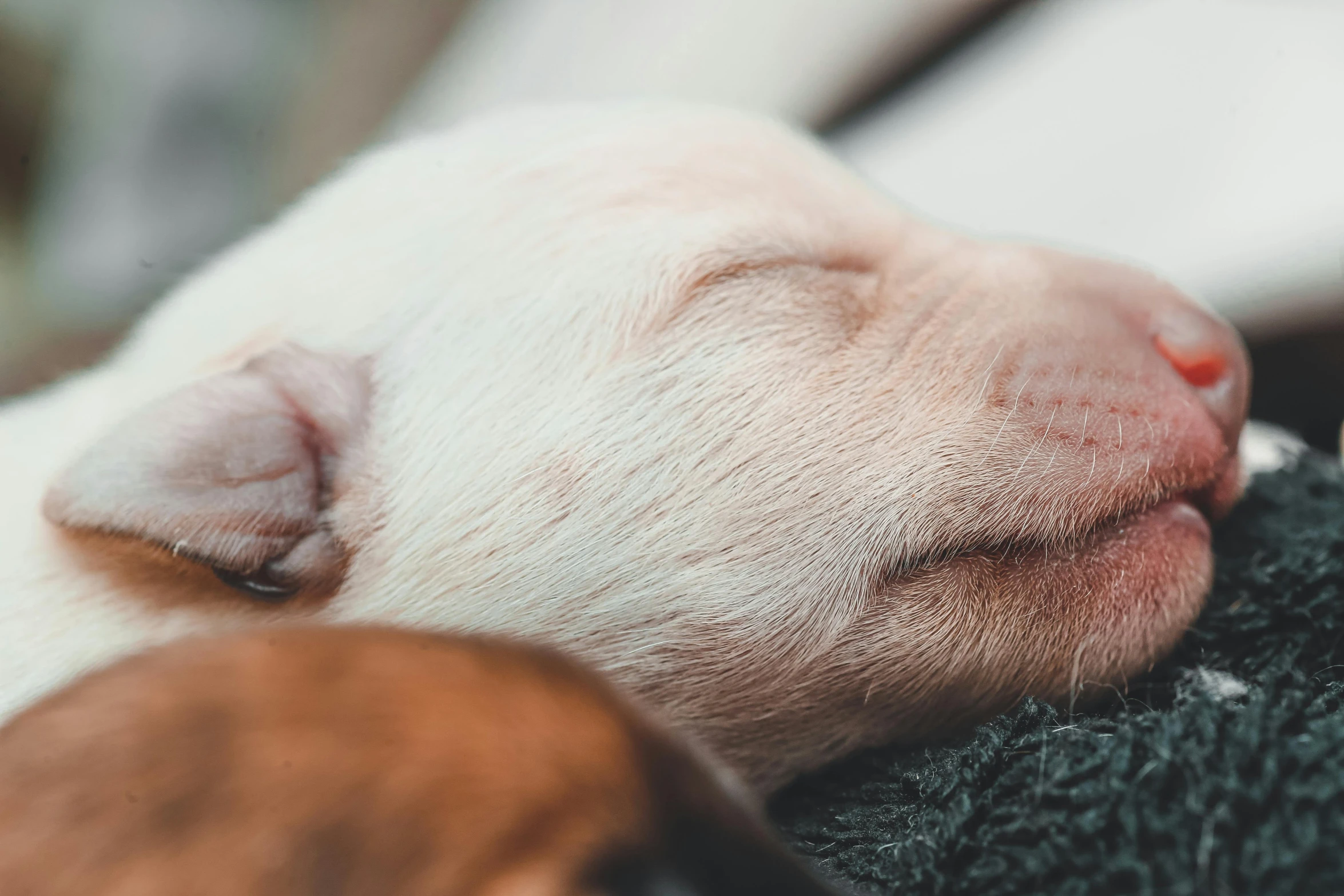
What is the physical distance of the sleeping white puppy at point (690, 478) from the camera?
85 centimetres

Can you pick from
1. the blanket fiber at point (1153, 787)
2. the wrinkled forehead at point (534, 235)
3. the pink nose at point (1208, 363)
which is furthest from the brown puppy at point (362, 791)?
the pink nose at point (1208, 363)

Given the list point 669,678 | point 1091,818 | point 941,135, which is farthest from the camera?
point 941,135

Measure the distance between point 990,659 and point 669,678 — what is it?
0.26 metres

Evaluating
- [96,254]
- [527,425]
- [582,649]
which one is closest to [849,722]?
[582,649]

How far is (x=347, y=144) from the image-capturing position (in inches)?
70.9

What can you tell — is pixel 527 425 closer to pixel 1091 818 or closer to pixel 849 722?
pixel 849 722

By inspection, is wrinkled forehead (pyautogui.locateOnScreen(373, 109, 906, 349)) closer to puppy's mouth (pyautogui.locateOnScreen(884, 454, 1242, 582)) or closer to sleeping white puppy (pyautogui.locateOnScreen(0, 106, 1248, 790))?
sleeping white puppy (pyautogui.locateOnScreen(0, 106, 1248, 790))

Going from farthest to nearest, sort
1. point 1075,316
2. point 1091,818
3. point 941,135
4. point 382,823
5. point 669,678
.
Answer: point 941,135 → point 1075,316 → point 669,678 → point 1091,818 → point 382,823

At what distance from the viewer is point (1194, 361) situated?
38.3 inches

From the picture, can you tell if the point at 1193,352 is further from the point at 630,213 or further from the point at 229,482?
the point at 229,482

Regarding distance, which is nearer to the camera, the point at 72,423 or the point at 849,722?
the point at 849,722

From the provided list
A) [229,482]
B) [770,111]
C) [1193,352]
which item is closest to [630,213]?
[229,482]

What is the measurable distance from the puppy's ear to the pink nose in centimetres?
73

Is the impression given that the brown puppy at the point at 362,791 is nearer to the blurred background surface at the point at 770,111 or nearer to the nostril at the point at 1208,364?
the nostril at the point at 1208,364
